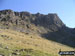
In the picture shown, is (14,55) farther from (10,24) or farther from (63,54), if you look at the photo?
(10,24)

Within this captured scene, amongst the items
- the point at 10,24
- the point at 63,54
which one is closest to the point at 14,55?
the point at 63,54

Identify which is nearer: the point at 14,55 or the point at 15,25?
the point at 14,55

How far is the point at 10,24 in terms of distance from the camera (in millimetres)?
194500

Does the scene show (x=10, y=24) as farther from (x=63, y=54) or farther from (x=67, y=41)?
(x=63, y=54)

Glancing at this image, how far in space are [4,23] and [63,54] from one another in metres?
175

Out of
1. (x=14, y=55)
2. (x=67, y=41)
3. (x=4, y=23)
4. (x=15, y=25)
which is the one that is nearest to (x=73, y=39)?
(x=67, y=41)

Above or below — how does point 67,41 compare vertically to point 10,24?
below

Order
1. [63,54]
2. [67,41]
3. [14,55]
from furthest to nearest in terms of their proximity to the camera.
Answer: [67,41] < [14,55] < [63,54]

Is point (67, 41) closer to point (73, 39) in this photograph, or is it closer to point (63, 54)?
point (73, 39)

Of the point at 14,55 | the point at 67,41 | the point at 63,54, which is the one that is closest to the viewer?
the point at 63,54

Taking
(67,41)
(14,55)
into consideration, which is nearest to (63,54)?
(14,55)

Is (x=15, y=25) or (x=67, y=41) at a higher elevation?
(x=15, y=25)

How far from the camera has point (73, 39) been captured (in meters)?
200

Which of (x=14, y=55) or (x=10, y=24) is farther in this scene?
(x=10, y=24)
